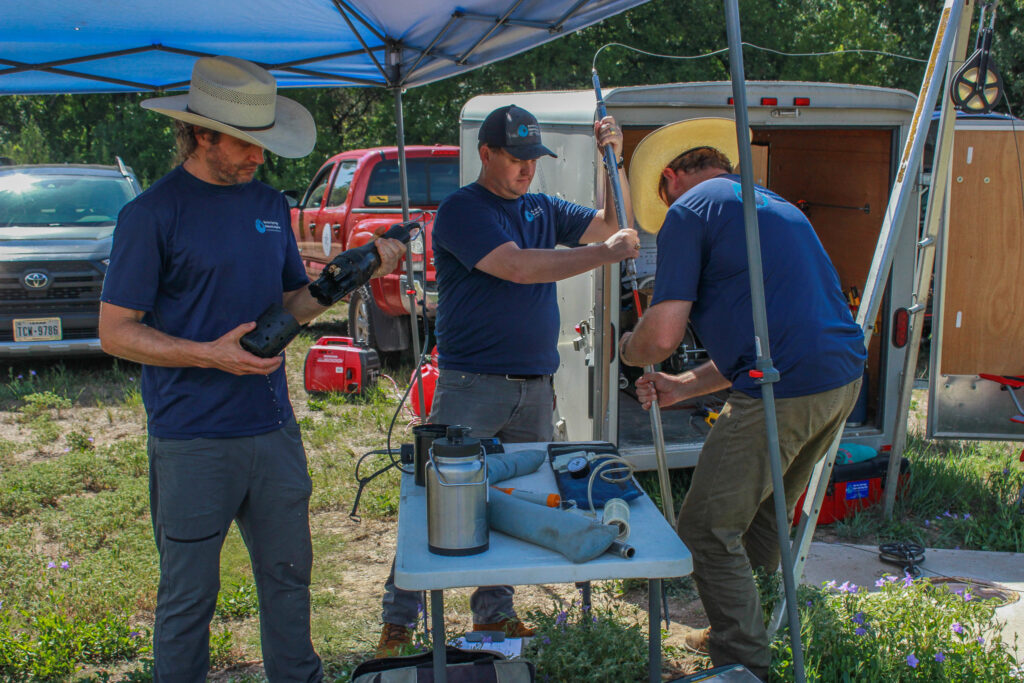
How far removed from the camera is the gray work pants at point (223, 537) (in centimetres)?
262

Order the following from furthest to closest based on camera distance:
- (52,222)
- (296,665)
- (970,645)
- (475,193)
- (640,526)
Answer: (52,222)
(475,193)
(970,645)
(296,665)
(640,526)

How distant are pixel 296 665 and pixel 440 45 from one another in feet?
8.76

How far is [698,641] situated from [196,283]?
2281 mm

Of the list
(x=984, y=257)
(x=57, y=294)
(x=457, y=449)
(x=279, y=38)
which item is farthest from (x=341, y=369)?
(x=457, y=449)

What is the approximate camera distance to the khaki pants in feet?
9.16

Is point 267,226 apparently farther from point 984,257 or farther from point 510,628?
point 984,257

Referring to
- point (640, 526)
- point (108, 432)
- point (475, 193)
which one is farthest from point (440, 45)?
point (108, 432)

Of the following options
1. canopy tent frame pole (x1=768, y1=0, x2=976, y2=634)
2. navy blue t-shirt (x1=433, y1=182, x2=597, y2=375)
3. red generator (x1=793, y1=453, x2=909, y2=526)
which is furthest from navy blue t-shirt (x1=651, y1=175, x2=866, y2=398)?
red generator (x1=793, y1=453, x2=909, y2=526)

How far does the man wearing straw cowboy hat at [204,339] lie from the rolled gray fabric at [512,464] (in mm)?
725

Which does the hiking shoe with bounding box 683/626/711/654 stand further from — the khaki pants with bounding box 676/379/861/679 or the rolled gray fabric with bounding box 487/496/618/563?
the rolled gray fabric with bounding box 487/496/618/563

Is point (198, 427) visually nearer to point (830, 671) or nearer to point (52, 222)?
point (830, 671)

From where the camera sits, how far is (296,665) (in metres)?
2.88

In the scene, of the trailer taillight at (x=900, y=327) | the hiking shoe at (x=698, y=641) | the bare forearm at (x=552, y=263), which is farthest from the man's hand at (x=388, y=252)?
the trailer taillight at (x=900, y=327)

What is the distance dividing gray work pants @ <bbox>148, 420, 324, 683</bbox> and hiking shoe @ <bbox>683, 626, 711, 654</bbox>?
144 cm
